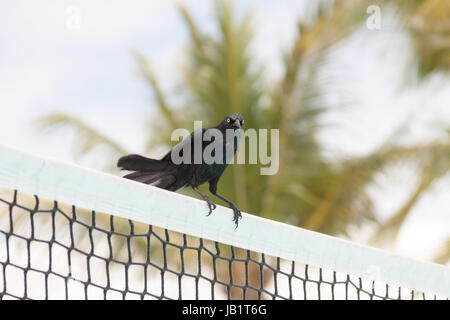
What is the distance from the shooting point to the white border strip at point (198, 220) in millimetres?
1765

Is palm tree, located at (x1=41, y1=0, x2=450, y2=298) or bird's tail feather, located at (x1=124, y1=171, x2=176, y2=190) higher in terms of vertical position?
palm tree, located at (x1=41, y1=0, x2=450, y2=298)

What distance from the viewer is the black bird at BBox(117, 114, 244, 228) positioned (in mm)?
2381

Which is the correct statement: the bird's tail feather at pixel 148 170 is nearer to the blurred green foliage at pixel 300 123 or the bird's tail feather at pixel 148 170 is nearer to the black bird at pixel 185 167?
the black bird at pixel 185 167

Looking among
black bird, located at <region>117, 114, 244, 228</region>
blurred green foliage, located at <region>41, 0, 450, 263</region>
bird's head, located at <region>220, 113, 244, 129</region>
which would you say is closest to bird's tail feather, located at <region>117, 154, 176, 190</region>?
black bird, located at <region>117, 114, 244, 228</region>

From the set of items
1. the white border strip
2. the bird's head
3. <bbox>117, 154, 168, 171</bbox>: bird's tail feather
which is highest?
the bird's head

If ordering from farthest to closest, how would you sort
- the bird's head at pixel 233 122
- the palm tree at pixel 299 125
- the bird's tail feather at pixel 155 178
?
the palm tree at pixel 299 125 → the bird's head at pixel 233 122 → the bird's tail feather at pixel 155 178

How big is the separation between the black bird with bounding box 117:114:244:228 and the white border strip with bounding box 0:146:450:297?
31 centimetres

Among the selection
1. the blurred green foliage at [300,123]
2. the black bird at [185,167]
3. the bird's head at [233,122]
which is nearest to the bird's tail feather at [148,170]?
the black bird at [185,167]

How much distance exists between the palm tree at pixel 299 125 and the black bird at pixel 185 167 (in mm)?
6021

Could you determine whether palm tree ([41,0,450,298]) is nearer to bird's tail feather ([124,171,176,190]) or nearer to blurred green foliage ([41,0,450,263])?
blurred green foliage ([41,0,450,263])

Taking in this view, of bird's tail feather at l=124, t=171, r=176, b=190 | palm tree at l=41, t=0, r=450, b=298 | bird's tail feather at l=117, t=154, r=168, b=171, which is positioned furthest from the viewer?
palm tree at l=41, t=0, r=450, b=298

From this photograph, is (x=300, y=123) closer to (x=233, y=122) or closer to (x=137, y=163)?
(x=233, y=122)
